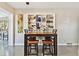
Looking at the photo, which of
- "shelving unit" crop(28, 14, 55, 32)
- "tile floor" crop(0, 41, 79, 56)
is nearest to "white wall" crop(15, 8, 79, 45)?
"shelving unit" crop(28, 14, 55, 32)

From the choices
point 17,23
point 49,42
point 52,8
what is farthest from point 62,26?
point 49,42

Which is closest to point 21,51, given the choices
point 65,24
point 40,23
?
point 40,23

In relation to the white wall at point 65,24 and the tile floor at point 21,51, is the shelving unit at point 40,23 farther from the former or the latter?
the tile floor at point 21,51

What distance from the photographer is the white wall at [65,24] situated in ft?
32.8

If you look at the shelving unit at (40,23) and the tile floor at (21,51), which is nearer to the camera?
the tile floor at (21,51)

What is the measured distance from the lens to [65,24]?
→ 1009cm

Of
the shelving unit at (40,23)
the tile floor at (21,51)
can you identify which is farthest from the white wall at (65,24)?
the tile floor at (21,51)

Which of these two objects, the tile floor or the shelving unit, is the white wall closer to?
the shelving unit

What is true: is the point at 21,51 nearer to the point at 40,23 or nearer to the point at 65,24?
the point at 40,23

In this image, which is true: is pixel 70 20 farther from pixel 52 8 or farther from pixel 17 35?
pixel 17 35

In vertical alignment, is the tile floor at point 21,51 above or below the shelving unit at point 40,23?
below

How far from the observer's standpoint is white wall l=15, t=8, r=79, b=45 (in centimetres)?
1001

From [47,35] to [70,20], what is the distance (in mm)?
3778

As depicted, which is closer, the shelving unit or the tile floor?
the tile floor
